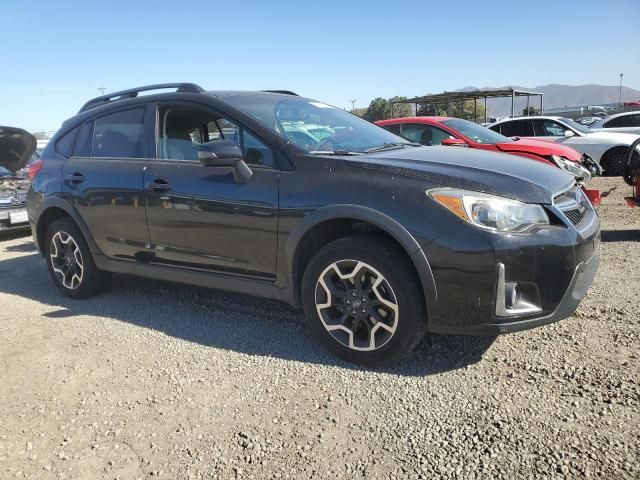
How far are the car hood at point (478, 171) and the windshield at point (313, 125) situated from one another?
0.33 metres

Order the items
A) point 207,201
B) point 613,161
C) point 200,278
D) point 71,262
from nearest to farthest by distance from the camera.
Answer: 1. point 207,201
2. point 200,278
3. point 71,262
4. point 613,161

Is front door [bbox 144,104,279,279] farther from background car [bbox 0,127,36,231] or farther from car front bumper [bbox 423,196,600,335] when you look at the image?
background car [bbox 0,127,36,231]

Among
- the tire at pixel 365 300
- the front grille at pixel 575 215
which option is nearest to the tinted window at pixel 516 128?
the front grille at pixel 575 215

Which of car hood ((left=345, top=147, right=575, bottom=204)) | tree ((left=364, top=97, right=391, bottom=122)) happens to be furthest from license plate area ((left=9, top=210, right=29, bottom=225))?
tree ((left=364, top=97, right=391, bottom=122))

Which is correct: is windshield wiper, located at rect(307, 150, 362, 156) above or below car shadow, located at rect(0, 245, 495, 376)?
above

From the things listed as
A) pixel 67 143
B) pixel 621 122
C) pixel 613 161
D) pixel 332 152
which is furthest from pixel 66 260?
pixel 621 122

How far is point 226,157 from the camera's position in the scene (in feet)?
11.0

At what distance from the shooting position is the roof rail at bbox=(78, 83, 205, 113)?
13.5 feet

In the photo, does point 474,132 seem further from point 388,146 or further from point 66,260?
point 66,260

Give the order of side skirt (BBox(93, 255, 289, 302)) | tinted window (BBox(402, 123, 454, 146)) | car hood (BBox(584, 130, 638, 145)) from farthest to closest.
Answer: car hood (BBox(584, 130, 638, 145))
tinted window (BBox(402, 123, 454, 146))
side skirt (BBox(93, 255, 289, 302))

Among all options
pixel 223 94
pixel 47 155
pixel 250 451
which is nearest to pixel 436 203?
pixel 250 451

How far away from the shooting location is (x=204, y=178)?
143 inches

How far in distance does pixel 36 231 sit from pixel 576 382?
15.7 feet

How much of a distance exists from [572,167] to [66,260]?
627 cm
